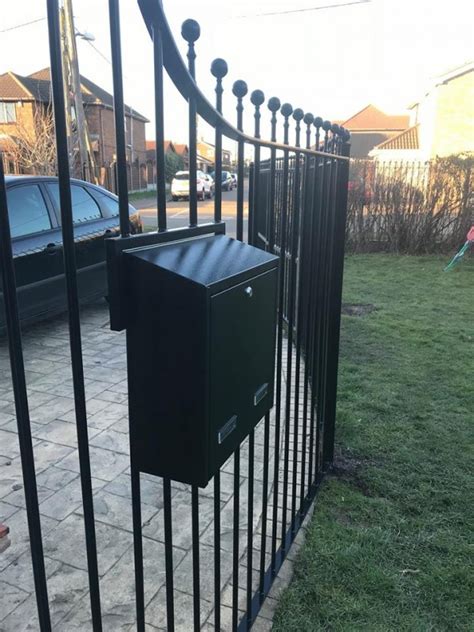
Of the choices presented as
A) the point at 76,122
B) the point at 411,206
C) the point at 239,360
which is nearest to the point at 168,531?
the point at 239,360

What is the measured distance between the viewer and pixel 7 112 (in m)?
25.0

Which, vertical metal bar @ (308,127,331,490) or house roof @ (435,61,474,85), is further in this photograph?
house roof @ (435,61,474,85)

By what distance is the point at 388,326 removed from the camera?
602 cm

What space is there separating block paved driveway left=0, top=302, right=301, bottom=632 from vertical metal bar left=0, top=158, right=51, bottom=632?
1.22 meters

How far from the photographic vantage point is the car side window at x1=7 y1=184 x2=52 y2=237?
4938mm

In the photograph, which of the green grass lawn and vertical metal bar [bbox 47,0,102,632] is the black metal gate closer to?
vertical metal bar [bbox 47,0,102,632]

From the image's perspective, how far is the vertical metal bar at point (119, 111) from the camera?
1009 mm

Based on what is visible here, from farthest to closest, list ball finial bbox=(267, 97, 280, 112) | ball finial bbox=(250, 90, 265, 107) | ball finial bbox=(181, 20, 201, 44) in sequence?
ball finial bbox=(267, 97, 280, 112), ball finial bbox=(250, 90, 265, 107), ball finial bbox=(181, 20, 201, 44)

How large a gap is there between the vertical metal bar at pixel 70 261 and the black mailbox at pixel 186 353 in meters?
0.17

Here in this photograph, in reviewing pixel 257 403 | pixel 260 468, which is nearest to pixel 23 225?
pixel 260 468

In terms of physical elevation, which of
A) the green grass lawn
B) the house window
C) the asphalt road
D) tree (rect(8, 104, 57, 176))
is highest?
the house window

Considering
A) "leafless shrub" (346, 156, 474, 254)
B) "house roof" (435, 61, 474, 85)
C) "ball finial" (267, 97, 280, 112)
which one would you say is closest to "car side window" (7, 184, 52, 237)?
"ball finial" (267, 97, 280, 112)

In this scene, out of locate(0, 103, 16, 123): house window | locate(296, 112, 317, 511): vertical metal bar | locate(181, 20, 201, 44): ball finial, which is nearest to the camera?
locate(181, 20, 201, 44): ball finial

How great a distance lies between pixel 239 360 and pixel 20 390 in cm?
64
